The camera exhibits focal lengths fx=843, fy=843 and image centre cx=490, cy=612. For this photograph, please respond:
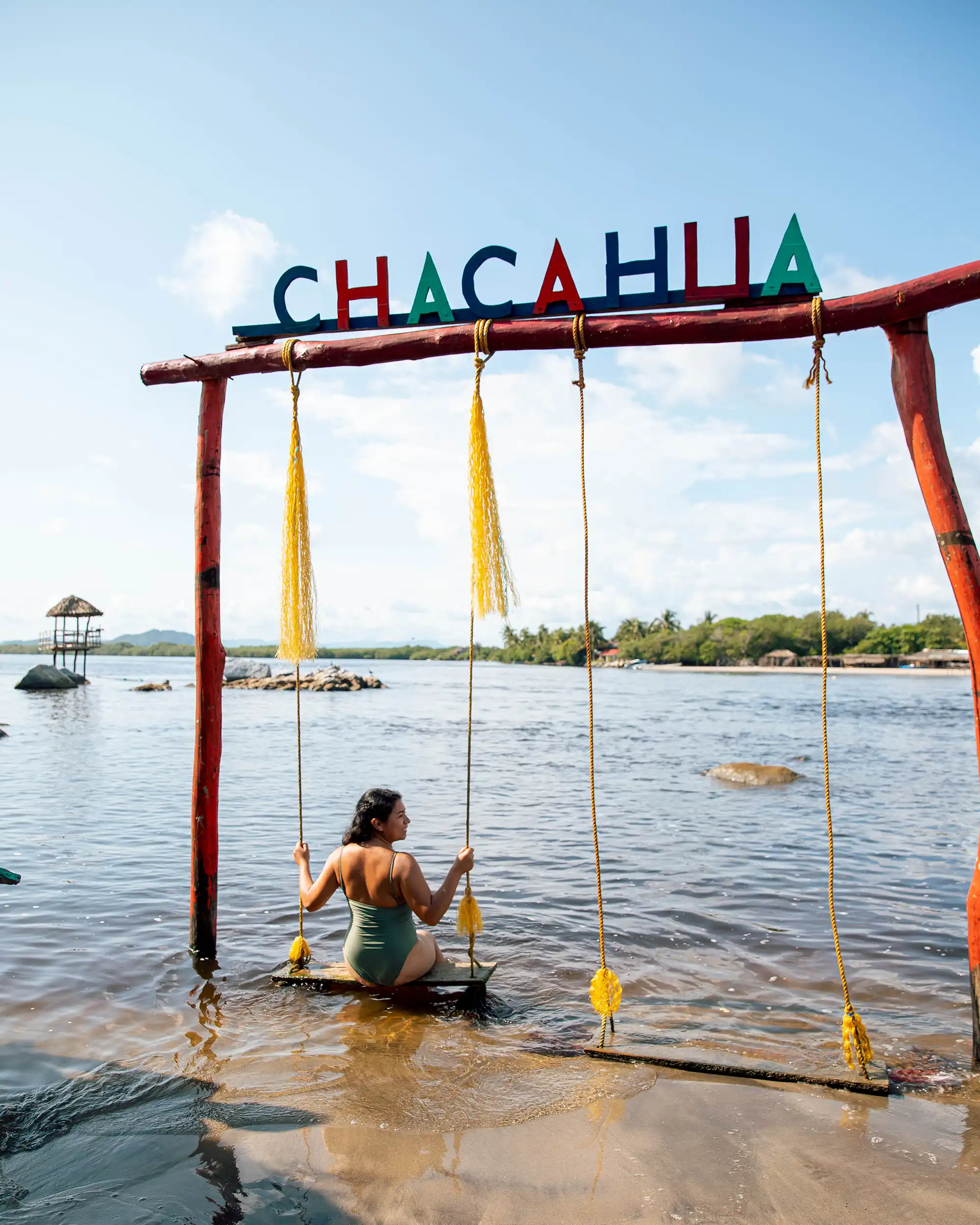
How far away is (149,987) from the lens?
18.7 ft

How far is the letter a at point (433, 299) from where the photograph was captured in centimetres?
527

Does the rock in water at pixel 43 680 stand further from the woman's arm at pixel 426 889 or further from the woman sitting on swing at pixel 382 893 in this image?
the woman's arm at pixel 426 889

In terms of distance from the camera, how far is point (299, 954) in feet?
17.8

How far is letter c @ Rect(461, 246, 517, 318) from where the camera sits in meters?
5.16

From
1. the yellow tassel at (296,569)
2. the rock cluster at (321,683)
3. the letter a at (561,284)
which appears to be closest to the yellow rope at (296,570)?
the yellow tassel at (296,569)

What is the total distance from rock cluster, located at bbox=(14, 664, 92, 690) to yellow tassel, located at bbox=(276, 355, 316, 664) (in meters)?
45.6

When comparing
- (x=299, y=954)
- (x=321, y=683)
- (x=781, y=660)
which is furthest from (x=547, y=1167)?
(x=781, y=660)

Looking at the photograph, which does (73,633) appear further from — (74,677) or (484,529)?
(484,529)

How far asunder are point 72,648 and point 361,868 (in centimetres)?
5371

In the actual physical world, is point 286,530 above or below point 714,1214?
above

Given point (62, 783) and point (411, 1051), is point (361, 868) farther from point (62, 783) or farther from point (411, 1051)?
point (62, 783)

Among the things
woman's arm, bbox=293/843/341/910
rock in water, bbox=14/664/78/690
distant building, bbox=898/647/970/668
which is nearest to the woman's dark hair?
woman's arm, bbox=293/843/341/910

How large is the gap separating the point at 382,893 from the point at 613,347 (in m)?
3.45

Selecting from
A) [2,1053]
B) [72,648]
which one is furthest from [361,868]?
[72,648]
